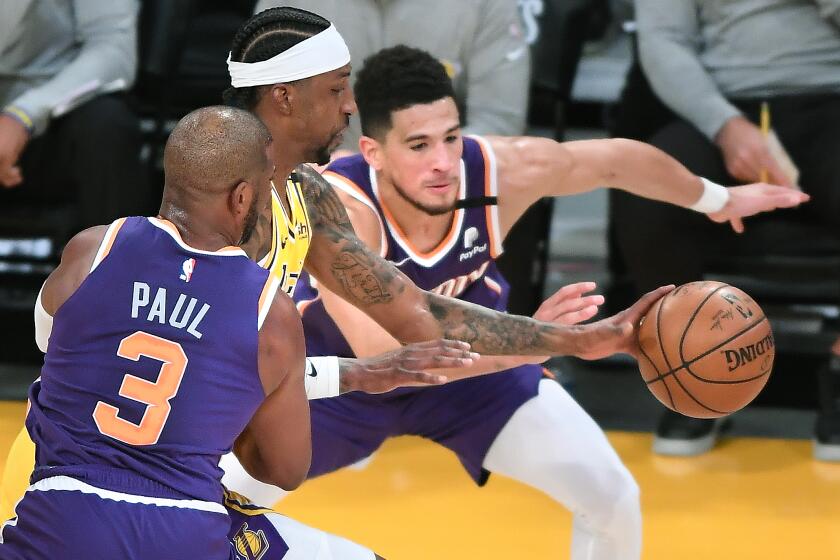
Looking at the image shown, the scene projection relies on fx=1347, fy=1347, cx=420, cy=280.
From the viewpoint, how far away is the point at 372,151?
4.05m

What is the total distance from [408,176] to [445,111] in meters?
0.22

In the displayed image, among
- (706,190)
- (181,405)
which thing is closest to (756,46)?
(706,190)

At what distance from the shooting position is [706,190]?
421cm

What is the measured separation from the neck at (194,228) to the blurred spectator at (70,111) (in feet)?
9.39

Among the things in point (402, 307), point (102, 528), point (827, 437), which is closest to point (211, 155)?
point (102, 528)

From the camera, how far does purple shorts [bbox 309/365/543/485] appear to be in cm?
388

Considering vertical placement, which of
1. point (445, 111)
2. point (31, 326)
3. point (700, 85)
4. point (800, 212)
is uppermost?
point (445, 111)

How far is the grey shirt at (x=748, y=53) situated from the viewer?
5434 mm

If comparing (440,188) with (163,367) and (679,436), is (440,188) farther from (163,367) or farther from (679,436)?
(679,436)

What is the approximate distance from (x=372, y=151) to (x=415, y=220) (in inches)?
9.6

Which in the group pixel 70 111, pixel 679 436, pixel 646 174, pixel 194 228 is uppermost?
pixel 194 228

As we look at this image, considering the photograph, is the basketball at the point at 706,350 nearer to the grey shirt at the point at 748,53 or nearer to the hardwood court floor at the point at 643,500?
the hardwood court floor at the point at 643,500

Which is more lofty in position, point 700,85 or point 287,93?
point 287,93

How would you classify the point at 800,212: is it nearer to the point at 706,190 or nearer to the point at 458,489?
the point at 706,190
